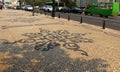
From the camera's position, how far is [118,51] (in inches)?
440

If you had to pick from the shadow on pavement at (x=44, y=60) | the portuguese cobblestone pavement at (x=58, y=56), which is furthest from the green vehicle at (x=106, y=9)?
the shadow on pavement at (x=44, y=60)

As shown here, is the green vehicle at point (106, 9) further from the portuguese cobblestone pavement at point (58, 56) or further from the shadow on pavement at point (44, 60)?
the shadow on pavement at point (44, 60)

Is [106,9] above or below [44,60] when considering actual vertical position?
above

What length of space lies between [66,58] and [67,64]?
893 mm

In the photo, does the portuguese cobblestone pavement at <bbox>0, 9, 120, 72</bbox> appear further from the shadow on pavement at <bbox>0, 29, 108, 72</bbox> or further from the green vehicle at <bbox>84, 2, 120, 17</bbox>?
the green vehicle at <bbox>84, 2, 120, 17</bbox>

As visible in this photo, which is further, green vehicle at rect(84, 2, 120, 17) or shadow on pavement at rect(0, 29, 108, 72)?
green vehicle at rect(84, 2, 120, 17)

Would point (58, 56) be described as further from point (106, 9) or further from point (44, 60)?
point (106, 9)

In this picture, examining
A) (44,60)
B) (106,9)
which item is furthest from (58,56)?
(106,9)

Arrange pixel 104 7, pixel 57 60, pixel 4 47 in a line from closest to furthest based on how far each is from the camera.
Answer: pixel 57 60 < pixel 4 47 < pixel 104 7

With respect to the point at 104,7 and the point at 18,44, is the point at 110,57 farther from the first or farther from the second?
the point at 104,7

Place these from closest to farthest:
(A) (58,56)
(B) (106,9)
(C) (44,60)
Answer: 1. (C) (44,60)
2. (A) (58,56)
3. (B) (106,9)

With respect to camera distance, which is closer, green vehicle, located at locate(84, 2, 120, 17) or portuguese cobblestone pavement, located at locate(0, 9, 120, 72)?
portuguese cobblestone pavement, located at locate(0, 9, 120, 72)

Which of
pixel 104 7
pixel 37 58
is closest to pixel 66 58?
pixel 37 58

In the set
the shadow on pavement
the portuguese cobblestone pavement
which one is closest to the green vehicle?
the portuguese cobblestone pavement
